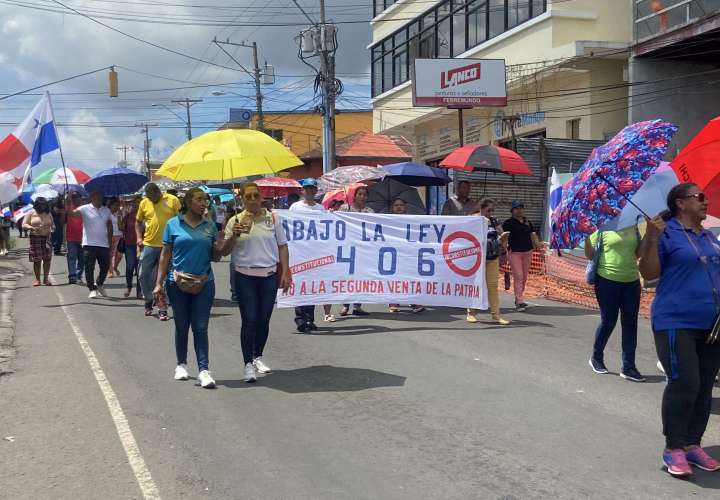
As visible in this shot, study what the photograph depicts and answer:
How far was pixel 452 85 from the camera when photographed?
22.8 m

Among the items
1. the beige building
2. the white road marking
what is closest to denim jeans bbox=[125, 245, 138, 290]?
the white road marking

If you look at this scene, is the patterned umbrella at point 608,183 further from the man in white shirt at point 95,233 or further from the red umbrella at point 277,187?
the red umbrella at point 277,187

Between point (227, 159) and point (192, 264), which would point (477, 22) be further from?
point (192, 264)

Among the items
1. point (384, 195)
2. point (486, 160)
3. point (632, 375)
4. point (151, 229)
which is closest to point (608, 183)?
point (632, 375)

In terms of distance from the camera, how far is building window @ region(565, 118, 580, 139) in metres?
22.8

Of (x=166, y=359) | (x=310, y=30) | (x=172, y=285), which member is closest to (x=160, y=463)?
(x=172, y=285)

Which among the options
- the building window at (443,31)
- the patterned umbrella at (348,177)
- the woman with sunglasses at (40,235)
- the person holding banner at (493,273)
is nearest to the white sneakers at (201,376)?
the person holding banner at (493,273)

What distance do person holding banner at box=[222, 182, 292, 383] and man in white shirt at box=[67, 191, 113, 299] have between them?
7066mm

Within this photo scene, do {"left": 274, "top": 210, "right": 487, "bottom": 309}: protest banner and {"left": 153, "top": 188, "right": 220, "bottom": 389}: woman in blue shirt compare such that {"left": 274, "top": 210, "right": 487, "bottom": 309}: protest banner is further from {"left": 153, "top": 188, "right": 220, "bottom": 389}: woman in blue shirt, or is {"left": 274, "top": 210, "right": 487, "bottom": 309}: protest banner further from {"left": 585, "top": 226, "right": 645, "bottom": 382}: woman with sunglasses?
{"left": 153, "top": 188, "right": 220, "bottom": 389}: woman in blue shirt

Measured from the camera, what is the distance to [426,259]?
36.5 feet

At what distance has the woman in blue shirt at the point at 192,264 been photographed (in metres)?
7.11

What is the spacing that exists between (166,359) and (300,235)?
9.55 ft

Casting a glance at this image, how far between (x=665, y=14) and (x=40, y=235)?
621 inches

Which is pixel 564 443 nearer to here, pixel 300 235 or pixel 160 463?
pixel 160 463
